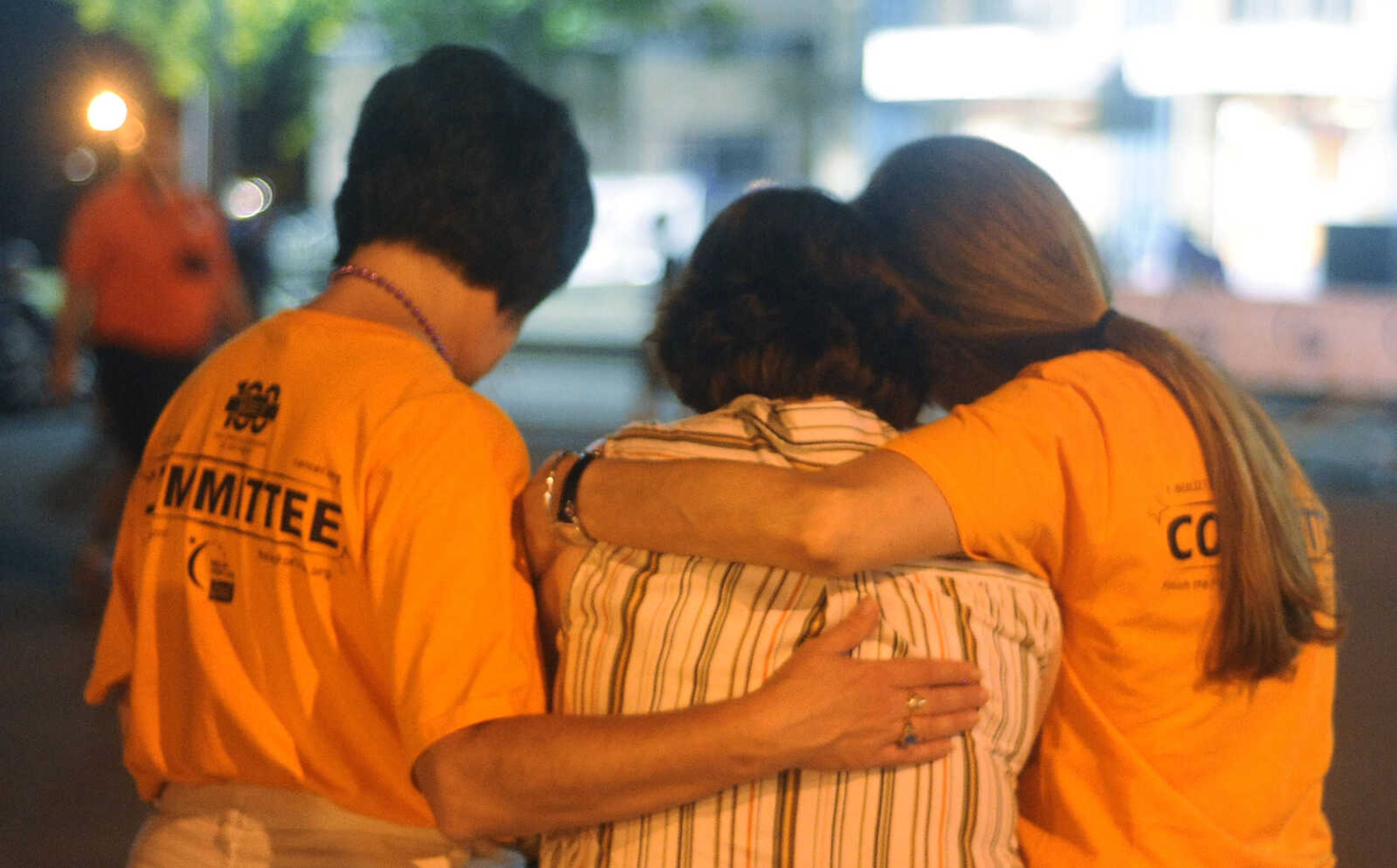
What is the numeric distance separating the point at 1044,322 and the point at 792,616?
0.67m

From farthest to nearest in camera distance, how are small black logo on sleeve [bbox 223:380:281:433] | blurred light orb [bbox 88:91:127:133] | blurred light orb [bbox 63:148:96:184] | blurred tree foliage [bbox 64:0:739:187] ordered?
blurred tree foliage [bbox 64:0:739:187], blurred light orb [bbox 63:148:96:184], blurred light orb [bbox 88:91:127:133], small black logo on sleeve [bbox 223:380:281:433]

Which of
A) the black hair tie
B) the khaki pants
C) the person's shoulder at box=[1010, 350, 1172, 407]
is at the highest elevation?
the black hair tie

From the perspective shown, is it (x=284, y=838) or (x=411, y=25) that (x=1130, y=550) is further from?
(x=411, y=25)

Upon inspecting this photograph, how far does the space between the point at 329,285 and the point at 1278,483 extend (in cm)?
126

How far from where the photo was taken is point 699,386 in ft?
6.26

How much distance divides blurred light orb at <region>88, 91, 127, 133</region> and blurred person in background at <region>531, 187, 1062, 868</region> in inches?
283

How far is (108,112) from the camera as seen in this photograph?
813cm

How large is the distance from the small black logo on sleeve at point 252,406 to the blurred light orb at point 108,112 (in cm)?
707

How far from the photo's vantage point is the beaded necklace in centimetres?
176

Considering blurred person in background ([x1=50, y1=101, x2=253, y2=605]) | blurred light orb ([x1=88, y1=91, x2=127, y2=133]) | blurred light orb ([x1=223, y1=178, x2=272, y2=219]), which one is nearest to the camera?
blurred person in background ([x1=50, y1=101, x2=253, y2=605])

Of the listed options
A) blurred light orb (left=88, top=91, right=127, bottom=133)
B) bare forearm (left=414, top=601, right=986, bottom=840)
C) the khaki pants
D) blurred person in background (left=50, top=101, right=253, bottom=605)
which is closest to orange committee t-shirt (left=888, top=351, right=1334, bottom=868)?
bare forearm (left=414, top=601, right=986, bottom=840)

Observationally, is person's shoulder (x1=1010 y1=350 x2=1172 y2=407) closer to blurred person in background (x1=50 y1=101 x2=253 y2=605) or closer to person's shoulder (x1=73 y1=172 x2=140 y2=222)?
blurred person in background (x1=50 y1=101 x2=253 y2=605)

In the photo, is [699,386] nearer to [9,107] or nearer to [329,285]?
[329,285]

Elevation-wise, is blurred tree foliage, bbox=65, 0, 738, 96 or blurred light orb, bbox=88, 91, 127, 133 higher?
blurred tree foliage, bbox=65, 0, 738, 96
